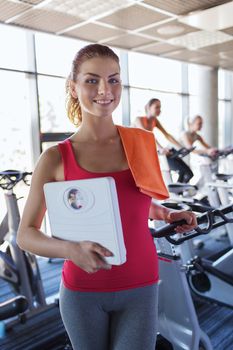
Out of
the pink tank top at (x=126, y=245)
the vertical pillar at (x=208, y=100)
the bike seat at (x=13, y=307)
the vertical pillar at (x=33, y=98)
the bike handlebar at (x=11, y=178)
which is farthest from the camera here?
the vertical pillar at (x=208, y=100)

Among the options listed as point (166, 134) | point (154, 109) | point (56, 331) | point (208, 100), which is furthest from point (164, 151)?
point (208, 100)

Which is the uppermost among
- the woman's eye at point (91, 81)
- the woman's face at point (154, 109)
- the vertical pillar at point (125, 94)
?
the vertical pillar at point (125, 94)

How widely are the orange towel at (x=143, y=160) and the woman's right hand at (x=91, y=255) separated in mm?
250

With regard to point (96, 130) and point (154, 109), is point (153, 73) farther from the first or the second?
point (96, 130)

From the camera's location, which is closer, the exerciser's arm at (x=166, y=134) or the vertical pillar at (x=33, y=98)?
the vertical pillar at (x=33, y=98)

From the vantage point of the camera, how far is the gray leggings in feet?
3.26

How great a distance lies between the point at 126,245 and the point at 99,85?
0.47 meters

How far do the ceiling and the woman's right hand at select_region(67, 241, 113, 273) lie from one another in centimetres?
304

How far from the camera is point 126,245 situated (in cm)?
99

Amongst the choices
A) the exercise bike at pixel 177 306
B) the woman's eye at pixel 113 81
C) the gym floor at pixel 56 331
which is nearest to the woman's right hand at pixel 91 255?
the woman's eye at pixel 113 81

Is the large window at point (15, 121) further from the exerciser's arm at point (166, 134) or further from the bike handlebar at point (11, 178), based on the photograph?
the exerciser's arm at point (166, 134)

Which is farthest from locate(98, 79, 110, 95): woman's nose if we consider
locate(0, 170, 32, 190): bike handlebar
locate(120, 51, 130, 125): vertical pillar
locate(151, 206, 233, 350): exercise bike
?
locate(120, 51, 130, 125): vertical pillar

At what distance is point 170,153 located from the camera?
4.30 meters

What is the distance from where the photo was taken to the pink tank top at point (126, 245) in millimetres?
984
